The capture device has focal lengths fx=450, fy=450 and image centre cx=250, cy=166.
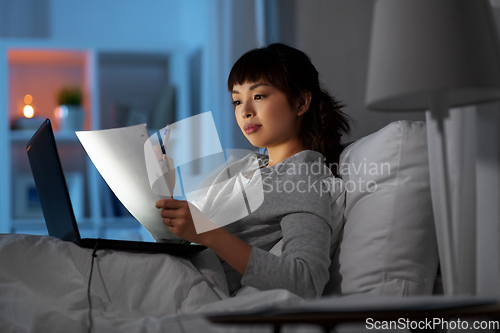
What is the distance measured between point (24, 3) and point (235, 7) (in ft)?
4.97

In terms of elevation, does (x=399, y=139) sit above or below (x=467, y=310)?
above

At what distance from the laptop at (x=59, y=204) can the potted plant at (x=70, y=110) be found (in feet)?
5.91

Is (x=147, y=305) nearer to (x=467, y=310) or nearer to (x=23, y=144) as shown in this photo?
(x=467, y=310)

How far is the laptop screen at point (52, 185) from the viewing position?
89 cm

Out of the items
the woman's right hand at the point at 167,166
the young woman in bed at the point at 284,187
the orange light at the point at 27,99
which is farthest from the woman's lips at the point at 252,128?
the orange light at the point at 27,99

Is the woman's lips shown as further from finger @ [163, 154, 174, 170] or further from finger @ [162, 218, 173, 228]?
finger @ [162, 218, 173, 228]

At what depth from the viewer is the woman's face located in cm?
119

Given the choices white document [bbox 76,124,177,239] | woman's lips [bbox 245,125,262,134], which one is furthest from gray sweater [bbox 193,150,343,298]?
white document [bbox 76,124,177,239]

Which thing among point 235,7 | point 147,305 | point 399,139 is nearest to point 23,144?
point 235,7

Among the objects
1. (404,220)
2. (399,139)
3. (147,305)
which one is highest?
(399,139)

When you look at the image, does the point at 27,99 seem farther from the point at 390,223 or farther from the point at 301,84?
the point at 390,223

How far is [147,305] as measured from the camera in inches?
34.3

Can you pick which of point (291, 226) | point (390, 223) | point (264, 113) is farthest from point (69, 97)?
point (390, 223)

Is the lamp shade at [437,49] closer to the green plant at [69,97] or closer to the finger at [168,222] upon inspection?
the finger at [168,222]
